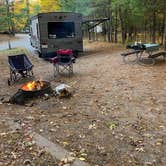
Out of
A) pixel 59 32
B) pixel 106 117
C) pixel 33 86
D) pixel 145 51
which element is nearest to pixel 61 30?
pixel 59 32

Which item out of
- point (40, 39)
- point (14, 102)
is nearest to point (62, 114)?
point (14, 102)

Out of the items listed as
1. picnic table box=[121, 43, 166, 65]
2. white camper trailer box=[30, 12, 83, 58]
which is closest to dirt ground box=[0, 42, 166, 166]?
picnic table box=[121, 43, 166, 65]

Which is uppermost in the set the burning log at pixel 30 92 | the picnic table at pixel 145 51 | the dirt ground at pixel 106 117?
the picnic table at pixel 145 51

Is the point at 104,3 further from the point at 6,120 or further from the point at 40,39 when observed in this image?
the point at 6,120

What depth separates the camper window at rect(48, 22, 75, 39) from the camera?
1370 cm

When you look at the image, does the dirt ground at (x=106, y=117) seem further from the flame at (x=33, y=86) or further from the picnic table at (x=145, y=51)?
the picnic table at (x=145, y=51)

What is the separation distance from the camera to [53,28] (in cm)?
1374

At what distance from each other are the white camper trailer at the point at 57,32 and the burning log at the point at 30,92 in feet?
21.0

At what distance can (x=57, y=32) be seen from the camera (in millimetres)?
14016

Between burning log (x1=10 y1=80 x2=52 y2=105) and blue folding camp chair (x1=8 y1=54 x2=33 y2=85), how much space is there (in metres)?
1.93

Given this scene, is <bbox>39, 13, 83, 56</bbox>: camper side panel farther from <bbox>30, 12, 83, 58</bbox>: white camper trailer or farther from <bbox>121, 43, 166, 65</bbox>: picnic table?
<bbox>121, 43, 166, 65</bbox>: picnic table

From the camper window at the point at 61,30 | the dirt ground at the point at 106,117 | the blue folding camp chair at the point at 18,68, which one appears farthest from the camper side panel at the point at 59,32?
the dirt ground at the point at 106,117

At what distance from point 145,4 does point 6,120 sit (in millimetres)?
11574

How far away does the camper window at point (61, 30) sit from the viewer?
13.7 m
